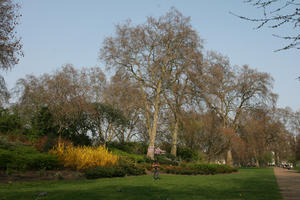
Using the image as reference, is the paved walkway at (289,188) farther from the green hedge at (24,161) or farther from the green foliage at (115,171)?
the green hedge at (24,161)

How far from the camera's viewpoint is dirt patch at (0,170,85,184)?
10969mm

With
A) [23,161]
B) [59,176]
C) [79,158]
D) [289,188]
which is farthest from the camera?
[79,158]

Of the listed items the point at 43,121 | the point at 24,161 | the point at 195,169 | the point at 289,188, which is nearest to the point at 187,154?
the point at 195,169

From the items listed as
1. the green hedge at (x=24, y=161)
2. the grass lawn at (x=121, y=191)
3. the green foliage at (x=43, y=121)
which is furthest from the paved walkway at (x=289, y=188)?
the green foliage at (x=43, y=121)

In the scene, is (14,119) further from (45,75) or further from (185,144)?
(185,144)

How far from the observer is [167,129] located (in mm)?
38594

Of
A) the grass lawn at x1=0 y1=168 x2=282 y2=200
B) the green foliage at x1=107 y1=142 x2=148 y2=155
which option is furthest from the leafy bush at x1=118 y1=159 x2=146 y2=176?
the green foliage at x1=107 y1=142 x2=148 y2=155

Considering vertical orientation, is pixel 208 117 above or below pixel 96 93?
below

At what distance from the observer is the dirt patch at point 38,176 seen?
1097cm

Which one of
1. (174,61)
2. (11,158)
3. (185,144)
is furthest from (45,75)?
(185,144)

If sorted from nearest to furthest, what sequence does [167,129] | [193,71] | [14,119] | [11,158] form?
[11,158] → [14,119] → [193,71] → [167,129]

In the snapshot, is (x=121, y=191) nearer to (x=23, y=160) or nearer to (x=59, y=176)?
(x=59, y=176)

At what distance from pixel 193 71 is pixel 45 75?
54.0 feet

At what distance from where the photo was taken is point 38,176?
12133mm
